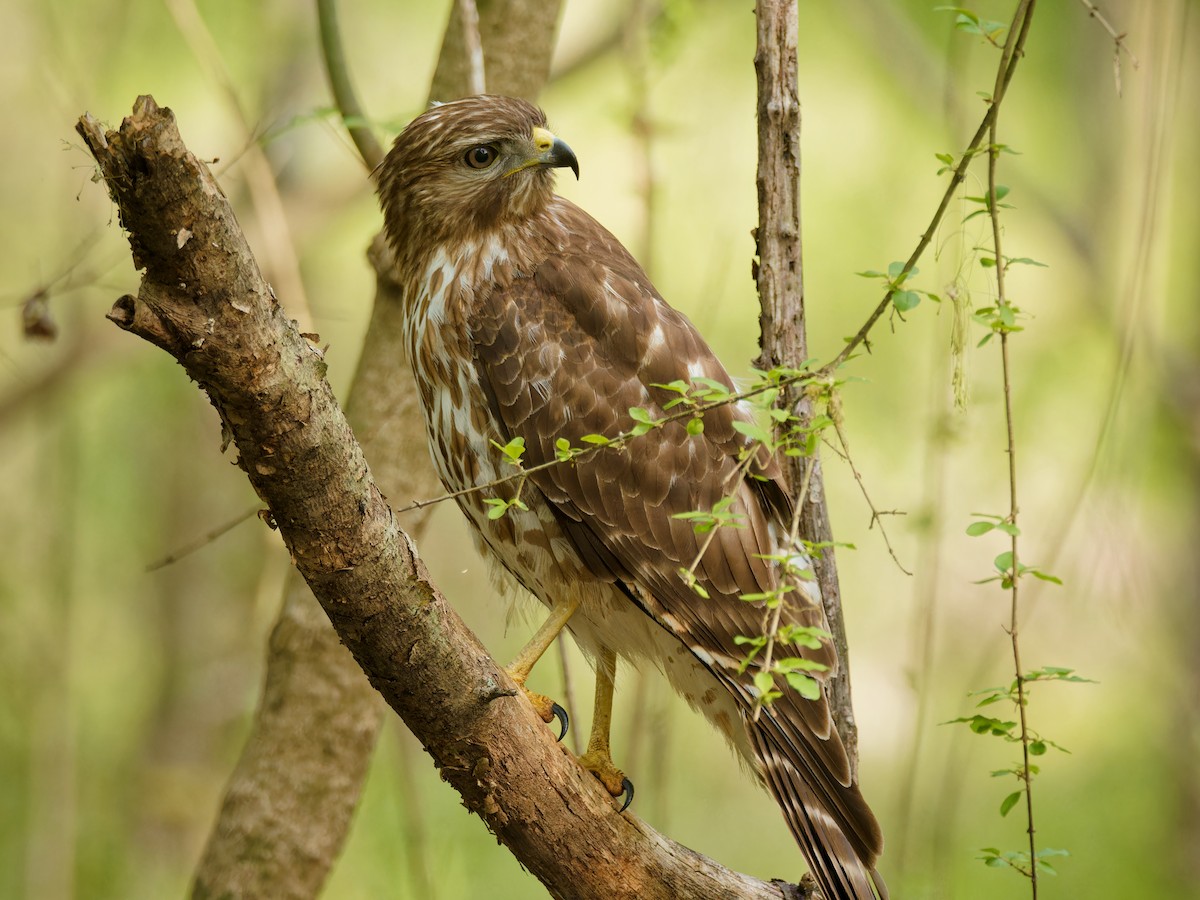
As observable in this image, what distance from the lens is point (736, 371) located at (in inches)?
319

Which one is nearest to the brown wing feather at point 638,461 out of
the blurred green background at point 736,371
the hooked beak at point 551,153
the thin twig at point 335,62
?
the hooked beak at point 551,153

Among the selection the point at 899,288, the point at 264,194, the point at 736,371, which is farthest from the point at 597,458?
the point at 736,371

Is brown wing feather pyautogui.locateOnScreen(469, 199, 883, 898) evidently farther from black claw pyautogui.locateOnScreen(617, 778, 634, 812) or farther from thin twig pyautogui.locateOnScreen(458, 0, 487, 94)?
thin twig pyautogui.locateOnScreen(458, 0, 487, 94)

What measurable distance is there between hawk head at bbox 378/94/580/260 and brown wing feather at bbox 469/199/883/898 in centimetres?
27

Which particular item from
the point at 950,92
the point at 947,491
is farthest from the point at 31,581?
the point at 950,92

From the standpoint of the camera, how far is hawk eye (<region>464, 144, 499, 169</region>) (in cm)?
339

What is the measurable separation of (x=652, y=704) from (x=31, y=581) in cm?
395

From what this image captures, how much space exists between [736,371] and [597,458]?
5.07m

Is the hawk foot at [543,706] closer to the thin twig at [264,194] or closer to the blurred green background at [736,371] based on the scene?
the thin twig at [264,194]

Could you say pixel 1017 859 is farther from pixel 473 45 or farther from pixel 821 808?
pixel 473 45

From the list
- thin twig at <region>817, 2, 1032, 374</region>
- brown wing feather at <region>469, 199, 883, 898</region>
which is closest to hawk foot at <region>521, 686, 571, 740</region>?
brown wing feather at <region>469, 199, 883, 898</region>

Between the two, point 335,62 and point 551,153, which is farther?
point 335,62

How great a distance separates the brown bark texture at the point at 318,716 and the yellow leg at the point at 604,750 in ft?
2.65

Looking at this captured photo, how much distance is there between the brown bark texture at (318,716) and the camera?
150 inches
